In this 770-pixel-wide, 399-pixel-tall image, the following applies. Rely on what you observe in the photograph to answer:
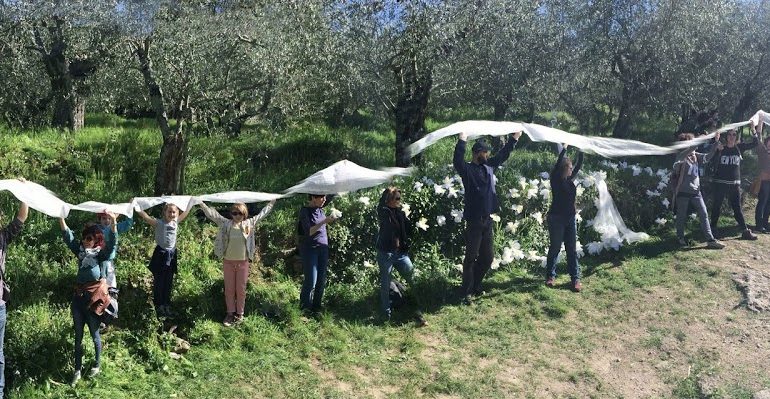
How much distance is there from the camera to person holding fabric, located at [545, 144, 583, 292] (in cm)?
800

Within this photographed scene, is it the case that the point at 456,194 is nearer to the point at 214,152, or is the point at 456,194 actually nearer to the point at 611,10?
the point at 214,152

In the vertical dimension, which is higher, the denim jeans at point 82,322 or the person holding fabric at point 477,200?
the person holding fabric at point 477,200

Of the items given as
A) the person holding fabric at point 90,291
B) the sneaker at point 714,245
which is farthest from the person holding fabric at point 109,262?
the sneaker at point 714,245

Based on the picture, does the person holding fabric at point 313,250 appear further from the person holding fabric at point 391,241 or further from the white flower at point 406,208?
the white flower at point 406,208

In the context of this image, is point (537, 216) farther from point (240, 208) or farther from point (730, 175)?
point (240, 208)

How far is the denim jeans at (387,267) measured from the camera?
7145mm

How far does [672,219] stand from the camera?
11.1 m

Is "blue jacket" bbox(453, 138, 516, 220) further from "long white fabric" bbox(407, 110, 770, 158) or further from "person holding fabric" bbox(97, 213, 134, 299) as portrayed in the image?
"person holding fabric" bbox(97, 213, 134, 299)

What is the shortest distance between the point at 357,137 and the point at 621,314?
6.50 meters

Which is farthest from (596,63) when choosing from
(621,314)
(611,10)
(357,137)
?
(621,314)

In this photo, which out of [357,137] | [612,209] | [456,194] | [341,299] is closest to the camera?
[341,299]

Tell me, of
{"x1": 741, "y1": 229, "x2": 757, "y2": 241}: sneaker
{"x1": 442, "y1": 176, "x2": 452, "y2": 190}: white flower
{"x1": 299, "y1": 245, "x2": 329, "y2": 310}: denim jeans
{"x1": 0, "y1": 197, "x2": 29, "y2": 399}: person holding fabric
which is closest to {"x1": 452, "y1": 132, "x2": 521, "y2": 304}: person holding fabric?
{"x1": 442, "y1": 176, "x2": 452, "y2": 190}: white flower

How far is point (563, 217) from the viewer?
805 cm

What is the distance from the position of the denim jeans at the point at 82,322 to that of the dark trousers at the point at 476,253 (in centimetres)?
411
